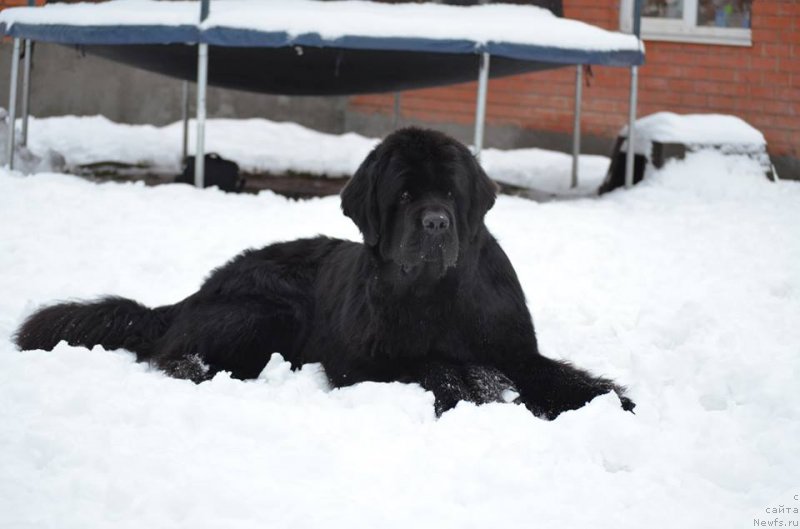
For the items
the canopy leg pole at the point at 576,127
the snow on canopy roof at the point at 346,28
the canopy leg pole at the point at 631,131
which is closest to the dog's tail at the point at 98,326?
the snow on canopy roof at the point at 346,28

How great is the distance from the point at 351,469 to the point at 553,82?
975 centimetres

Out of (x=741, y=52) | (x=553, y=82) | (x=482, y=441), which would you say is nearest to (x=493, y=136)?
(x=553, y=82)

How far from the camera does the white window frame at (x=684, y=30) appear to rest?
1128 cm

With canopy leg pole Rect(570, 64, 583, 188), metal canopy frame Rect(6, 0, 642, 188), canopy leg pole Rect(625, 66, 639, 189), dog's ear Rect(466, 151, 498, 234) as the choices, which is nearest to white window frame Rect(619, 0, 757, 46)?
canopy leg pole Rect(570, 64, 583, 188)

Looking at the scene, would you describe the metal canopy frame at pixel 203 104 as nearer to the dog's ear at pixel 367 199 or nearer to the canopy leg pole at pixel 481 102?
the canopy leg pole at pixel 481 102

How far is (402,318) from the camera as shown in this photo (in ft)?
12.5

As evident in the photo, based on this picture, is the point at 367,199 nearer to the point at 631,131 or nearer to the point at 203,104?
the point at 203,104

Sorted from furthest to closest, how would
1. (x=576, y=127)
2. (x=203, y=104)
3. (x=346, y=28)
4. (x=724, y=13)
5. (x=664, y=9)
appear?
1. (x=664, y=9)
2. (x=724, y=13)
3. (x=576, y=127)
4. (x=203, y=104)
5. (x=346, y=28)

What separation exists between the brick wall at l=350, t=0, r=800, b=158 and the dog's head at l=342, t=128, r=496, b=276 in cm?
813

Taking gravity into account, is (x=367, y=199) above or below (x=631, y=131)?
below

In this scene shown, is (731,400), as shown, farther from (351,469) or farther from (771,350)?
(351,469)

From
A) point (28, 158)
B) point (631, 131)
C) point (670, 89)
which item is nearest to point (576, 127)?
point (631, 131)

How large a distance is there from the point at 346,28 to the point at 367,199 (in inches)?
181

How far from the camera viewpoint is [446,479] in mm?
2719
